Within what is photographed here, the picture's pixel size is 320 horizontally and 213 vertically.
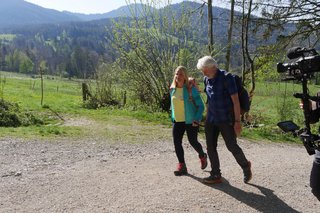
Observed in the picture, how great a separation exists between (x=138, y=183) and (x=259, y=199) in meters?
1.86

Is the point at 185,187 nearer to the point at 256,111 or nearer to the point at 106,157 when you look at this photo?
the point at 106,157

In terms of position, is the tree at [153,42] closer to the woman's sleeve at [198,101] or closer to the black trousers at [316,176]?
the woman's sleeve at [198,101]

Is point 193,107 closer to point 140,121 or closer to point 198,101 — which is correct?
point 198,101

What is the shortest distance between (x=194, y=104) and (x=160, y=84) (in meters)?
9.39

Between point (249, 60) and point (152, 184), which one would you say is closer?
point (152, 184)

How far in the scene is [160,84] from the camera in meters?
15.5

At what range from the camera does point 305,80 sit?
361cm

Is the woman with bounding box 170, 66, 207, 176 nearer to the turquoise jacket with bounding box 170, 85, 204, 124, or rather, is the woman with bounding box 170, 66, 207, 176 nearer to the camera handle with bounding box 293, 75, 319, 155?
the turquoise jacket with bounding box 170, 85, 204, 124

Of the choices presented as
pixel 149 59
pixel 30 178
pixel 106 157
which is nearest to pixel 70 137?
pixel 106 157

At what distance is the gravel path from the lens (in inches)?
196

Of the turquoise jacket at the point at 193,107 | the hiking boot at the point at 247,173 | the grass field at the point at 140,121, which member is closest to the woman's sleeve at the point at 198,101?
the turquoise jacket at the point at 193,107

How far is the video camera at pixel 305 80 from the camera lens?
3.50 meters

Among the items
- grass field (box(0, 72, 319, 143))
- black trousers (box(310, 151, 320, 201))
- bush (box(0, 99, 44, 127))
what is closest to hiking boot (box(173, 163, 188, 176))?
black trousers (box(310, 151, 320, 201))

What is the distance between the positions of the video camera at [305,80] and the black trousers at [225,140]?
1678 millimetres
